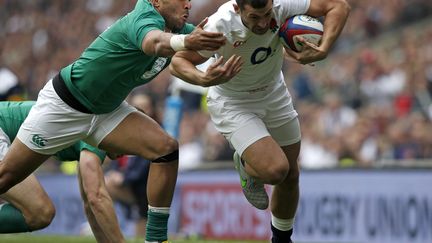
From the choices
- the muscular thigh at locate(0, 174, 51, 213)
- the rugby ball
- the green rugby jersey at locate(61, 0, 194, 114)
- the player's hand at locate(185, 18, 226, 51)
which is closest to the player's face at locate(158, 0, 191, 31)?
the green rugby jersey at locate(61, 0, 194, 114)

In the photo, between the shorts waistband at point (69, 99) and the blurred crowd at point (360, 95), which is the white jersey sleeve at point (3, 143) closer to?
the shorts waistband at point (69, 99)

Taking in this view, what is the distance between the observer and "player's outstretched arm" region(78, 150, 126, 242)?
8992 millimetres

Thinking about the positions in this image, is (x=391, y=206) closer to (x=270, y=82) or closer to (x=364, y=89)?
(x=364, y=89)

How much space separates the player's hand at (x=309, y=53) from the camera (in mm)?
8062

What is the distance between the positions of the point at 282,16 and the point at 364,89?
8778 millimetres

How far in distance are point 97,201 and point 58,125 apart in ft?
3.53

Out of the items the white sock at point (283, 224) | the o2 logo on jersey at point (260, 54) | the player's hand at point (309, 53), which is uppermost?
the player's hand at point (309, 53)

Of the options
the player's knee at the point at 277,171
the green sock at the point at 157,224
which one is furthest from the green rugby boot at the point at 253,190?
the green sock at the point at 157,224

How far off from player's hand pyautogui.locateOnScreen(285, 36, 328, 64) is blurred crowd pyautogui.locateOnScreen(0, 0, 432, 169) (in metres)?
5.49

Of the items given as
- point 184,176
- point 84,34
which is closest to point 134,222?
point 184,176

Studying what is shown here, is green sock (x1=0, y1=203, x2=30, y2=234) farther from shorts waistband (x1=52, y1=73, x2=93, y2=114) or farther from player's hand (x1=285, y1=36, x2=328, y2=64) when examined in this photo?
player's hand (x1=285, y1=36, x2=328, y2=64)

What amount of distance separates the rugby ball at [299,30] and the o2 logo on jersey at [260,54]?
0.17 metres

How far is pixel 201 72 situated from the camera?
7547 millimetres

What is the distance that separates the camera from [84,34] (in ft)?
81.7
